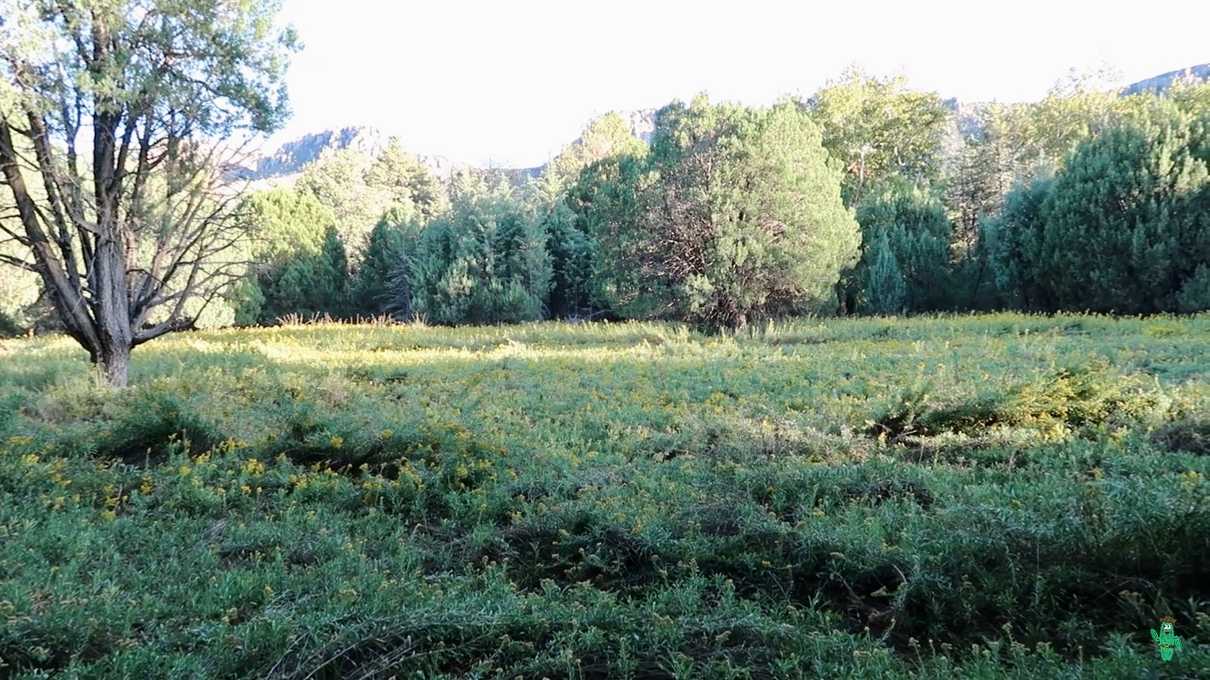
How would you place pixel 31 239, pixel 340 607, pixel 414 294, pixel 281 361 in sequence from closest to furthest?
pixel 340 607
pixel 31 239
pixel 281 361
pixel 414 294

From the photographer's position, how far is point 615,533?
408cm

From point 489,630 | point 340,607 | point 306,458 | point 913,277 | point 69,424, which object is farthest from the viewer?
point 913,277

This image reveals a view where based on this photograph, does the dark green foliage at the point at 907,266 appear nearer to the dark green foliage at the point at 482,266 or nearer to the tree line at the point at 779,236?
the tree line at the point at 779,236

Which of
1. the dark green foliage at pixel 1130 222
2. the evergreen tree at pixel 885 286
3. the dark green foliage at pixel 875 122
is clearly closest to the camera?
the dark green foliage at pixel 1130 222

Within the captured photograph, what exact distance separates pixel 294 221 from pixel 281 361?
82.6ft

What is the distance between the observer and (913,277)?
25.2 m


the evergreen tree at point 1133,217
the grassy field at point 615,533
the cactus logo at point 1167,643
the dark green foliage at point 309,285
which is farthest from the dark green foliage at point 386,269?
the cactus logo at point 1167,643

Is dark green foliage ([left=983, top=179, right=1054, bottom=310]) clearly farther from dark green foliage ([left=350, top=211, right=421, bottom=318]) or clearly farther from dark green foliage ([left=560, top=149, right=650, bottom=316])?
dark green foliage ([left=350, top=211, right=421, bottom=318])

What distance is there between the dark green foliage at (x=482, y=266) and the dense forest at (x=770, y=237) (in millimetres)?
99

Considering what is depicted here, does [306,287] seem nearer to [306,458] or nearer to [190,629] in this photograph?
[306,458]

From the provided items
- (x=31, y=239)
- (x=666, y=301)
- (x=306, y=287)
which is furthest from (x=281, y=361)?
(x=306, y=287)

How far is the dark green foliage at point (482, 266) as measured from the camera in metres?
30.1

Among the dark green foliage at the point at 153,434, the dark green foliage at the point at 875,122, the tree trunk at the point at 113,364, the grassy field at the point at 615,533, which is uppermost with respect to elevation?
the dark green foliage at the point at 875,122

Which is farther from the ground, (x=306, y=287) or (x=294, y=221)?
(x=294, y=221)
